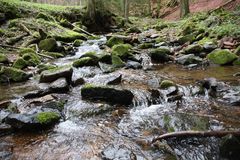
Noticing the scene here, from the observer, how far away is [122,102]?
6.61 metres

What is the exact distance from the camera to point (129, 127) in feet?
17.9

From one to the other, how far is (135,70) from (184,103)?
3662 mm

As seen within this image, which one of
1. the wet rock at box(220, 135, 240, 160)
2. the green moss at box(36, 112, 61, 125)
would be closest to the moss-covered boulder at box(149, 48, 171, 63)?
the green moss at box(36, 112, 61, 125)

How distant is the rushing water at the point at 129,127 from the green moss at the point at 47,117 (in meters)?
0.15

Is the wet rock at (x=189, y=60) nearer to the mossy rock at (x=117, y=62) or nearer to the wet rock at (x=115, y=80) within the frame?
the mossy rock at (x=117, y=62)

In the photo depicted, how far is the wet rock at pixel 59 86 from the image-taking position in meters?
7.43

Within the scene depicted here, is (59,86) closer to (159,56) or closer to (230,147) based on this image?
(230,147)

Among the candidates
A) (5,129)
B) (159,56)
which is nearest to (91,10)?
(159,56)

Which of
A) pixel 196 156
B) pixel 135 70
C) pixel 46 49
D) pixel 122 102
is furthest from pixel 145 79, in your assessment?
pixel 46 49

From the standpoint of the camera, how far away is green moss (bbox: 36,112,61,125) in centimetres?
540

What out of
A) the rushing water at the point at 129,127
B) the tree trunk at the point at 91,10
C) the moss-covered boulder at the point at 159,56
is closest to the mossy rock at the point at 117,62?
the moss-covered boulder at the point at 159,56

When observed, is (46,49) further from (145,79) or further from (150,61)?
(145,79)

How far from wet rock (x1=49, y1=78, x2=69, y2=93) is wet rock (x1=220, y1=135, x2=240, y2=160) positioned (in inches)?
173

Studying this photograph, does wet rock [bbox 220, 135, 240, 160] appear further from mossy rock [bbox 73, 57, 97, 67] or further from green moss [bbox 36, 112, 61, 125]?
mossy rock [bbox 73, 57, 97, 67]
